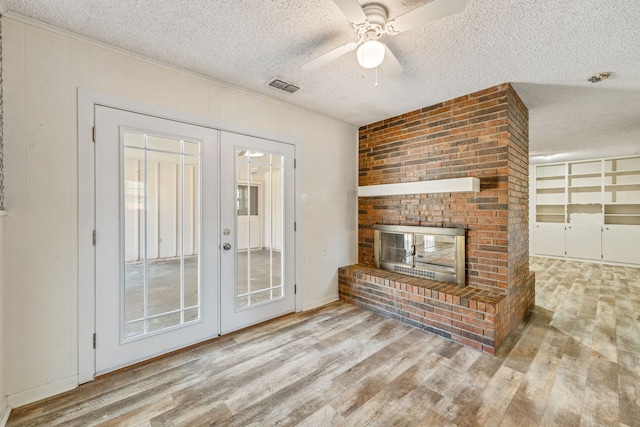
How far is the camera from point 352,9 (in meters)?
1.50

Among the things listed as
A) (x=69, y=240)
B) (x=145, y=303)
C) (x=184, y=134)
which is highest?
(x=184, y=134)

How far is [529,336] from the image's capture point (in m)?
2.87

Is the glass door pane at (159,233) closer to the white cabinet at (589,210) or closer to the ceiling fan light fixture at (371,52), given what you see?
the ceiling fan light fixture at (371,52)

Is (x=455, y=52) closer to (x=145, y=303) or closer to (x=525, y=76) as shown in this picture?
(x=525, y=76)

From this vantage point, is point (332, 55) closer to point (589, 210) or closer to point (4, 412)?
point (4, 412)

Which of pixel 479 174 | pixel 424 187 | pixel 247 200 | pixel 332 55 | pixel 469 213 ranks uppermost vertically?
pixel 332 55

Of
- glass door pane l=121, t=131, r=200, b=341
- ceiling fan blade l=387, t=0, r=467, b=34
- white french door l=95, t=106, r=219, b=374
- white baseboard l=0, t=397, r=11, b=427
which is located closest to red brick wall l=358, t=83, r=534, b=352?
ceiling fan blade l=387, t=0, r=467, b=34

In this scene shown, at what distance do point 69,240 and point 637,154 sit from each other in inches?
377

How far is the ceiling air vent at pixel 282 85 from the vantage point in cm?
277

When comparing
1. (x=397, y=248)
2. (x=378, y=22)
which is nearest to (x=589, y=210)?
(x=397, y=248)

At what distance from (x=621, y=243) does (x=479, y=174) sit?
587cm

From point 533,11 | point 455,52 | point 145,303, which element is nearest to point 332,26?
point 455,52

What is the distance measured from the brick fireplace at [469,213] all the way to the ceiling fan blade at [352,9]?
2.03 meters

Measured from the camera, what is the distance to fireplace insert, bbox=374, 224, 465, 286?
10.3 ft
